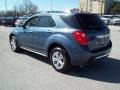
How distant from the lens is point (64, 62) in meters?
6.52

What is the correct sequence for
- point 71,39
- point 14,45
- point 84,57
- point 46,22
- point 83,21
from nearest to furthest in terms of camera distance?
point 84,57
point 71,39
point 83,21
point 46,22
point 14,45

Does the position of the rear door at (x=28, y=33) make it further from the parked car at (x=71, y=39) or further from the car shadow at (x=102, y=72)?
the car shadow at (x=102, y=72)

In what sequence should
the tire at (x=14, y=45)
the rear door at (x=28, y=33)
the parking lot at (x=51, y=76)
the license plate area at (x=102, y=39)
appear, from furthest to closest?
the tire at (x=14, y=45) < the rear door at (x=28, y=33) < the license plate area at (x=102, y=39) < the parking lot at (x=51, y=76)

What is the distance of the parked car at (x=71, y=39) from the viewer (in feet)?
20.2

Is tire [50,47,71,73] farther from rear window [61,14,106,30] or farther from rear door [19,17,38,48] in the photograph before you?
rear door [19,17,38,48]

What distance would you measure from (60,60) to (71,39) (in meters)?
0.83

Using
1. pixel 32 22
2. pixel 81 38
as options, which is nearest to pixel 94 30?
pixel 81 38

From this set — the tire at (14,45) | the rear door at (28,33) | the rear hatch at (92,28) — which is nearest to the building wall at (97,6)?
the tire at (14,45)

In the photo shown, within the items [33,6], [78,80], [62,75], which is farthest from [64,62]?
[33,6]

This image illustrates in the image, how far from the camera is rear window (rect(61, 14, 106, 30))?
6.30 m

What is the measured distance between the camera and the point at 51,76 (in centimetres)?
630

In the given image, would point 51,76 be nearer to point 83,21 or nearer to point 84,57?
point 84,57

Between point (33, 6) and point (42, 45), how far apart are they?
78.1m

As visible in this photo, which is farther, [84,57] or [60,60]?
[60,60]
